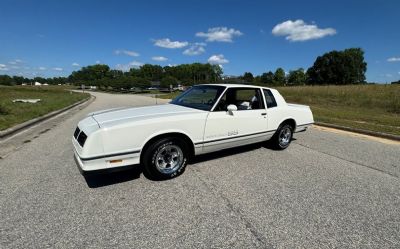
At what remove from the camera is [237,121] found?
4.69 m

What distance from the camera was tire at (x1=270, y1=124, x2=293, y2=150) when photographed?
5713 millimetres

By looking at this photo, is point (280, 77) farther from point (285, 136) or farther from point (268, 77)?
point (285, 136)

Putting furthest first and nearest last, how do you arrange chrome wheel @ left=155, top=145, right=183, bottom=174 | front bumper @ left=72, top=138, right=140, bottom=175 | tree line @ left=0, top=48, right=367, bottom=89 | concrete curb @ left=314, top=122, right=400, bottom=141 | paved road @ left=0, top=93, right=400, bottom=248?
1. tree line @ left=0, top=48, right=367, bottom=89
2. concrete curb @ left=314, top=122, right=400, bottom=141
3. chrome wheel @ left=155, top=145, right=183, bottom=174
4. front bumper @ left=72, top=138, right=140, bottom=175
5. paved road @ left=0, top=93, right=400, bottom=248

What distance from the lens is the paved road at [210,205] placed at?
8.52 ft

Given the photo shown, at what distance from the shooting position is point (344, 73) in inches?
3317

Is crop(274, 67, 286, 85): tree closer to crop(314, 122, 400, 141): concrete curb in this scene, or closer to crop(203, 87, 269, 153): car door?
crop(314, 122, 400, 141): concrete curb

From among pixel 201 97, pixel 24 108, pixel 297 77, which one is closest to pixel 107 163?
pixel 201 97

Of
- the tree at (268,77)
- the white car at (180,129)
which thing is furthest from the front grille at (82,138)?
the tree at (268,77)

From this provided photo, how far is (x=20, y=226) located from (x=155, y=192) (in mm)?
1593

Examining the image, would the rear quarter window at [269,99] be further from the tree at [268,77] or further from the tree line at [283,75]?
the tree at [268,77]

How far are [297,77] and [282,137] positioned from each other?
110275 mm

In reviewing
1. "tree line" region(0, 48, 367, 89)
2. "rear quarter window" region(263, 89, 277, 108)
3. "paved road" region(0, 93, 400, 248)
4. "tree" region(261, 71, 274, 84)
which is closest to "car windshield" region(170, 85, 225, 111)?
"paved road" region(0, 93, 400, 248)

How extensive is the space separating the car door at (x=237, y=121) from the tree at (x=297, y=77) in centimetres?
10884

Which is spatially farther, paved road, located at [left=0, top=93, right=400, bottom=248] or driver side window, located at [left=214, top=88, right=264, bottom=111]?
driver side window, located at [left=214, top=88, right=264, bottom=111]
